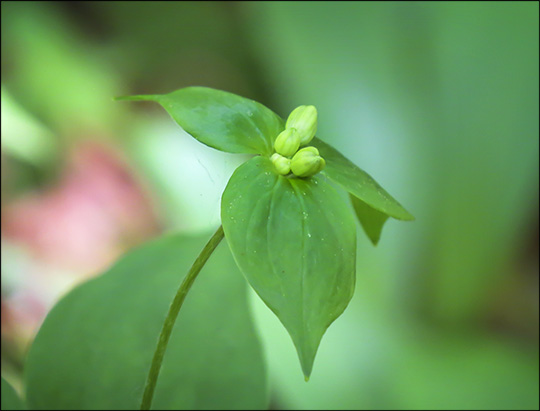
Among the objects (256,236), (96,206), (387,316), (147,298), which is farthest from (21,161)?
(256,236)

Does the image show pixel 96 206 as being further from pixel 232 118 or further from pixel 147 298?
pixel 232 118

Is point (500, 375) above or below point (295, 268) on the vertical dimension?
below

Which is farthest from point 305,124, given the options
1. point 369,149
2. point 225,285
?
point 369,149

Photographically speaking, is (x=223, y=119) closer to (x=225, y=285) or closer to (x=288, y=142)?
(x=288, y=142)


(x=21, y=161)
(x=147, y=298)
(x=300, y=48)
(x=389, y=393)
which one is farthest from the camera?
(x=300, y=48)

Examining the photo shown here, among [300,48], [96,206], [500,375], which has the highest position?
[300,48]

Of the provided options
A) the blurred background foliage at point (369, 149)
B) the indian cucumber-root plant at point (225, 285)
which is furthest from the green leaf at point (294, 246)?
the blurred background foliage at point (369, 149)

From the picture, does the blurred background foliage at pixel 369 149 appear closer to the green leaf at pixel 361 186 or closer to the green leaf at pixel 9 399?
the green leaf at pixel 9 399
